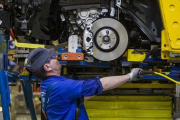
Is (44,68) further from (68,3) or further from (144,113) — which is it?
(144,113)

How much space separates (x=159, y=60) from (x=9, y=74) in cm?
265

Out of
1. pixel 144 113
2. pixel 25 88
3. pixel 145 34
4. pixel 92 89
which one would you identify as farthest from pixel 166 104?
pixel 25 88

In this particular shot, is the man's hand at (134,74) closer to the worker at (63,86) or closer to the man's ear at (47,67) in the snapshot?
the worker at (63,86)

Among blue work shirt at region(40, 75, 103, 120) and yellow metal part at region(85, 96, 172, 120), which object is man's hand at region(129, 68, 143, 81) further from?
yellow metal part at region(85, 96, 172, 120)

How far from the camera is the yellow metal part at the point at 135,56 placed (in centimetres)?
441

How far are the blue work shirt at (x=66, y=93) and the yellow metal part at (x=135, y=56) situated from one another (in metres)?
1.19

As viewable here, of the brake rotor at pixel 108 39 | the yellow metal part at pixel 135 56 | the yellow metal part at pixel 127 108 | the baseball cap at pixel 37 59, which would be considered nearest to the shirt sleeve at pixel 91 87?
the baseball cap at pixel 37 59

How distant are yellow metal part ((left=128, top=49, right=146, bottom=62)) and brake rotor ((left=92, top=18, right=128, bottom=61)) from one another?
139mm

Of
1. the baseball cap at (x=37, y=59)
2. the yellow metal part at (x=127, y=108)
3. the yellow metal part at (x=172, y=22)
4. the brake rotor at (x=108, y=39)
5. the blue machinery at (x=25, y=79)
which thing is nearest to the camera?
the baseball cap at (x=37, y=59)

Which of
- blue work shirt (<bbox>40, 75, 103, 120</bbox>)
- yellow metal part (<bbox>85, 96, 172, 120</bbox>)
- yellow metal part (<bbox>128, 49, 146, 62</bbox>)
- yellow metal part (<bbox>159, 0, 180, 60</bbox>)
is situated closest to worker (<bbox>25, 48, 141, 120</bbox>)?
blue work shirt (<bbox>40, 75, 103, 120</bbox>)

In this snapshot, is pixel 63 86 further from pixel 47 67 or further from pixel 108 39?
pixel 108 39

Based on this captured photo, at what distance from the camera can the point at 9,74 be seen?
5.44 meters

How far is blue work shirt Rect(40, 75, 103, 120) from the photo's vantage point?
3.34 metres

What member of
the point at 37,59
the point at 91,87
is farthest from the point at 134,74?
the point at 37,59
